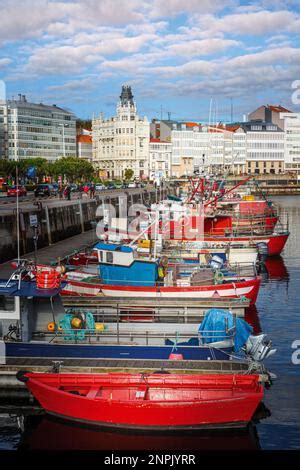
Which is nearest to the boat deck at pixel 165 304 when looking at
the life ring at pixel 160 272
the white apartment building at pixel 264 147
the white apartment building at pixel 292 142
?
the life ring at pixel 160 272

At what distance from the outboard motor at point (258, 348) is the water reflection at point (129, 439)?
5.81ft

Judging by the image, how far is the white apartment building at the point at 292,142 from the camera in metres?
156

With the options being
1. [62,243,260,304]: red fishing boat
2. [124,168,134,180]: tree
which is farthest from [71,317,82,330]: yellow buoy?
[124,168,134,180]: tree

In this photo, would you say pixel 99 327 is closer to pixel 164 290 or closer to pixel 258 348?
pixel 258 348

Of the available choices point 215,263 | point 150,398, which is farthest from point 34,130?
point 150,398

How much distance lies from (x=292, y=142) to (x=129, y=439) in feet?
489

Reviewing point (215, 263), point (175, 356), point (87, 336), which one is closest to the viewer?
point (175, 356)

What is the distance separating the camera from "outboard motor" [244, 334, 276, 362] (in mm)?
15289

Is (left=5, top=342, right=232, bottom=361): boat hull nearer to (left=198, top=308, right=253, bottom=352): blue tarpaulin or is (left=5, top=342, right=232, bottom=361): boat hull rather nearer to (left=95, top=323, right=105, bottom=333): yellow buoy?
(left=198, top=308, right=253, bottom=352): blue tarpaulin

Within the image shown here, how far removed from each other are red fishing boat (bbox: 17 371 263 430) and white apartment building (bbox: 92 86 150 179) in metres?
138

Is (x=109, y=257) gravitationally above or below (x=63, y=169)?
below

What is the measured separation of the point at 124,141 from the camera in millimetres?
151750

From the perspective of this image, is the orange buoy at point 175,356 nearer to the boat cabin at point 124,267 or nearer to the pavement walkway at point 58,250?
the boat cabin at point 124,267

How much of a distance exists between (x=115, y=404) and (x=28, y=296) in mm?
3600
